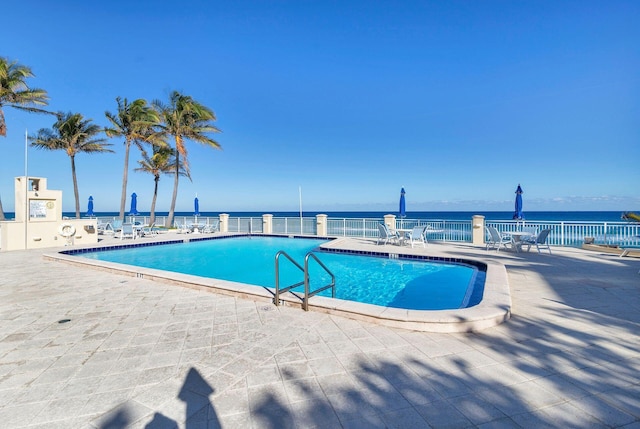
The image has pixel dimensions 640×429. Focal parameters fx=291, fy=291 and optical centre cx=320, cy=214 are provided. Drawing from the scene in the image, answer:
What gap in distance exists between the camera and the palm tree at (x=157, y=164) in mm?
18234

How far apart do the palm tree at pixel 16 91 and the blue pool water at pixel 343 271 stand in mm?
8966

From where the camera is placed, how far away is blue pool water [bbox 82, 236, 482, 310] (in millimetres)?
5461

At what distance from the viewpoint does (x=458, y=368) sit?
2256 millimetres

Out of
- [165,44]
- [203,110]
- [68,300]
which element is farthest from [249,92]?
[68,300]

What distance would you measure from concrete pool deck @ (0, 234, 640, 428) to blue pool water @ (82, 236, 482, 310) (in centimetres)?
191

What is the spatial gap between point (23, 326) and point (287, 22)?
38.5ft

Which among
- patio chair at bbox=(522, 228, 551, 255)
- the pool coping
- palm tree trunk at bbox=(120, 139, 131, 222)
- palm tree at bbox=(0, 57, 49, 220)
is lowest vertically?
the pool coping

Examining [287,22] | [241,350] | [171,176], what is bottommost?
[241,350]

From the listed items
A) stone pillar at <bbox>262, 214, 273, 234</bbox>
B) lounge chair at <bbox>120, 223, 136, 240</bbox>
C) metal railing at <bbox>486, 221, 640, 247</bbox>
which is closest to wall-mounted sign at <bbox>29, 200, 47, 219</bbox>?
lounge chair at <bbox>120, 223, 136, 240</bbox>

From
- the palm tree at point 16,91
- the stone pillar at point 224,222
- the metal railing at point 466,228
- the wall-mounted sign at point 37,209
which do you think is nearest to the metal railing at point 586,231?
the metal railing at point 466,228

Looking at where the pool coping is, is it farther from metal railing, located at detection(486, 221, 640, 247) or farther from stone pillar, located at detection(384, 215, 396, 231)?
stone pillar, located at detection(384, 215, 396, 231)

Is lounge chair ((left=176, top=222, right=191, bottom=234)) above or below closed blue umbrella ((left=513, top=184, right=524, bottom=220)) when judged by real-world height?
below

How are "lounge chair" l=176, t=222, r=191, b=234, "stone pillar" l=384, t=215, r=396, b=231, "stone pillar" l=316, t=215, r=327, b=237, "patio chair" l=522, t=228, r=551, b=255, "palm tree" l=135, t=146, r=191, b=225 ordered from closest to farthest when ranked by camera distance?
"patio chair" l=522, t=228, r=551, b=255 < "stone pillar" l=384, t=215, r=396, b=231 < "stone pillar" l=316, t=215, r=327, b=237 < "lounge chair" l=176, t=222, r=191, b=234 < "palm tree" l=135, t=146, r=191, b=225

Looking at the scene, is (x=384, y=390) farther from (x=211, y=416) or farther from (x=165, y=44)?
(x=165, y=44)
